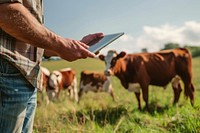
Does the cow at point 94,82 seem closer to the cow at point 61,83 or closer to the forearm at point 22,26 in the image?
the cow at point 61,83

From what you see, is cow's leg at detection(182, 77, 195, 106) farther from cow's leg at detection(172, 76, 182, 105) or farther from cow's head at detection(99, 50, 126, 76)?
cow's head at detection(99, 50, 126, 76)

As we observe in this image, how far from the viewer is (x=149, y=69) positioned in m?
8.77

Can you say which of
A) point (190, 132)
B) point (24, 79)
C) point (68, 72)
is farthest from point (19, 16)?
point (68, 72)

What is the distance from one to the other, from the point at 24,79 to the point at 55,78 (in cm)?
1343

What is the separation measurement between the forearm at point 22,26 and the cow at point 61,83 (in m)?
12.9

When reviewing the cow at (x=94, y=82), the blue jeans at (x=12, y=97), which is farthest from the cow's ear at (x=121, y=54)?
the blue jeans at (x=12, y=97)

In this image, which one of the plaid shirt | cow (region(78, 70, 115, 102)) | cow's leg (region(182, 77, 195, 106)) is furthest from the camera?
cow (region(78, 70, 115, 102))

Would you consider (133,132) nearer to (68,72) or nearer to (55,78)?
(55,78)

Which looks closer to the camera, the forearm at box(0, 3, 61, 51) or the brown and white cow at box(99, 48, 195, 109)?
the forearm at box(0, 3, 61, 51)

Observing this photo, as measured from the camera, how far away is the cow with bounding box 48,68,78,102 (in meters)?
14.6

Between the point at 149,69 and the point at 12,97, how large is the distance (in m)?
7.42

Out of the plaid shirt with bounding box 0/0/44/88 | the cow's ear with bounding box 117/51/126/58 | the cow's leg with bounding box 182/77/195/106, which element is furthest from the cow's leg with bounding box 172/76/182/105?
the plaid shirt with bounding box 0/0/44/88

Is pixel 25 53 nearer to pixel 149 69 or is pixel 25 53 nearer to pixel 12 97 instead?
pixel 12 97

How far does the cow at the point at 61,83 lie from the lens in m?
14.6
